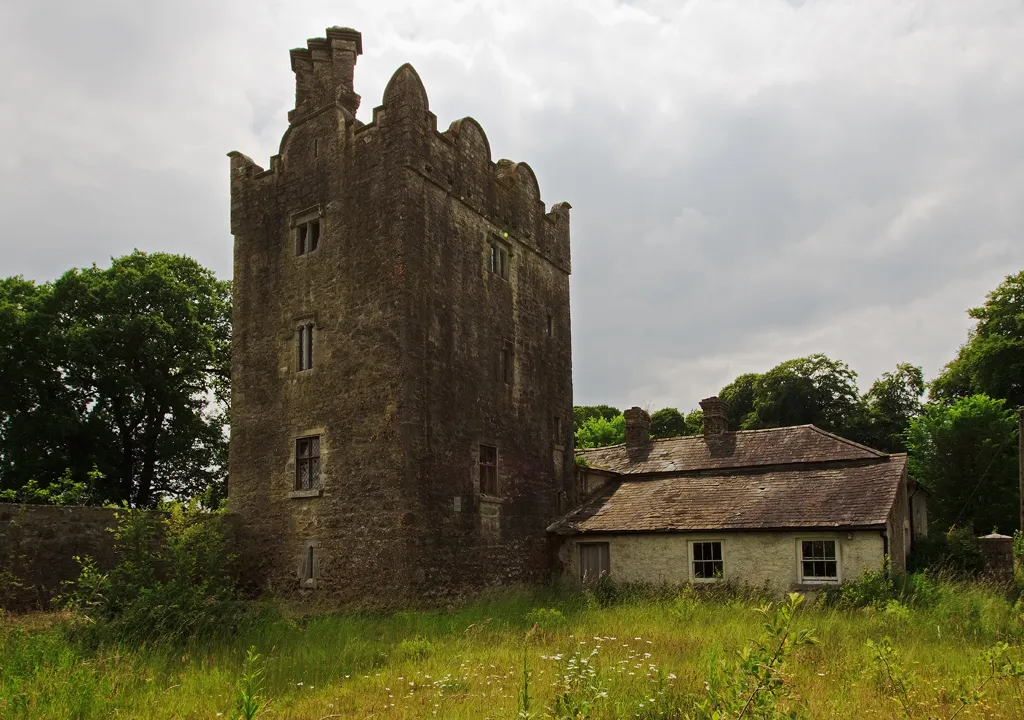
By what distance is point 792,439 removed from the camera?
25.0 meters

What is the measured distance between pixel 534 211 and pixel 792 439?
10.8 metres

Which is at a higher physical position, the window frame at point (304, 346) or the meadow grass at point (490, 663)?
the window frame at point (304, 346)

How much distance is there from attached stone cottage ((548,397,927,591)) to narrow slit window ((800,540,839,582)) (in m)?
0.02

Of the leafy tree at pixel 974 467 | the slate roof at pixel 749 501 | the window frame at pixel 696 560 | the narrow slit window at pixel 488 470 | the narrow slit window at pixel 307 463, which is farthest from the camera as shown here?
the leafy tree at pixel 974 467

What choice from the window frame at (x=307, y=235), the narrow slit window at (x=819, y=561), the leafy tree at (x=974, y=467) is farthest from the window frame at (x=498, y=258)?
the leafy tree at (x=974, y=467)

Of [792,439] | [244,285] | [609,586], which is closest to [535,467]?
[609,586]

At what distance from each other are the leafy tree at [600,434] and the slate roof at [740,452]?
2264 cm

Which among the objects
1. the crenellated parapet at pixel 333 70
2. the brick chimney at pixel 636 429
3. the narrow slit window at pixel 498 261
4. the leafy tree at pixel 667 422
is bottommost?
the brick chimney at pixel 636 429

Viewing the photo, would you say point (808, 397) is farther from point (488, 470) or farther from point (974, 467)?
point (488, 470)

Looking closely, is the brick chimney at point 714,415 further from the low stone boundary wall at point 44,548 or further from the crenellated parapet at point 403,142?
the low stone boundary wall at point 44,548

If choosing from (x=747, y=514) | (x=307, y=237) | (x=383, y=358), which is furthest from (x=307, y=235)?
(x=747, y=514)

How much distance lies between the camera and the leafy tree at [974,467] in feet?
111

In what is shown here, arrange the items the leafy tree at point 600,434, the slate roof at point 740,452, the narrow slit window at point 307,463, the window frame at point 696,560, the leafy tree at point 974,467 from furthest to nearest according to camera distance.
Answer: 1. the leafy tree at point 600,434
2. the leafy tree at point 974,467
3. the slate roof at point 740,452
4. the window frame at point 696,560
5. the narrow slit window at point 307,463

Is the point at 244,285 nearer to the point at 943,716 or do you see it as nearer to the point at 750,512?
the point at 750,512
